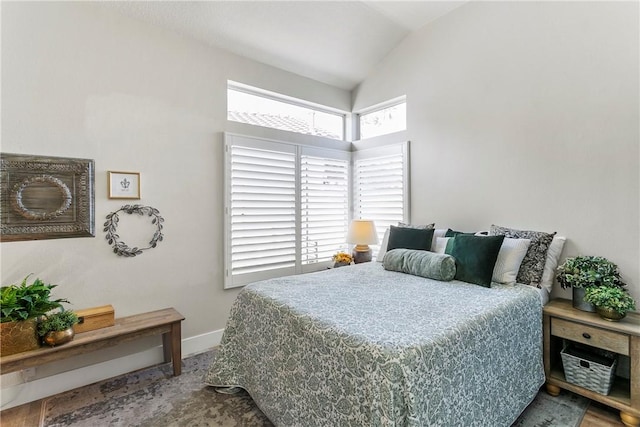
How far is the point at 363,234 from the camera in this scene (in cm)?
342

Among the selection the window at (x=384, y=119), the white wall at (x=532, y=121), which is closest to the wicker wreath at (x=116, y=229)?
the white wall at (x=532, y=121)

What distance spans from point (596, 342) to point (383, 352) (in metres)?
1.66

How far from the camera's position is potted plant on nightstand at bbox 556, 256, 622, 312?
2.03 m

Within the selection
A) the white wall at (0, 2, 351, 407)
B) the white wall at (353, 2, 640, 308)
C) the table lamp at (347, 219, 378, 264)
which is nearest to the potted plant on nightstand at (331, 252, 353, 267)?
the table lamp at (347, 219, 378, 264)

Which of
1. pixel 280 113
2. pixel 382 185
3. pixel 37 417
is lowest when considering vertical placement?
pixel 37 417

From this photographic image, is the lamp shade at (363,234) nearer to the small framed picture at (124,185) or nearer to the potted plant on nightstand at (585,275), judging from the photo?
the potted plant on nightstand at (585,275)

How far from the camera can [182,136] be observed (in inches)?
109

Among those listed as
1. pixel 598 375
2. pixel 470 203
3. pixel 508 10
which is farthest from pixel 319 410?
pixel 508 10

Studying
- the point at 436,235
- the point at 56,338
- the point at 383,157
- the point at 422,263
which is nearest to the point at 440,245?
the point at 436,235

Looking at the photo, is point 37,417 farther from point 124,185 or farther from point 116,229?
point 124,185

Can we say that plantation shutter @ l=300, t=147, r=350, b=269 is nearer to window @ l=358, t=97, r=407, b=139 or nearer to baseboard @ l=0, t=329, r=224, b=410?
window @ l=358, t=97, r=407, b=139

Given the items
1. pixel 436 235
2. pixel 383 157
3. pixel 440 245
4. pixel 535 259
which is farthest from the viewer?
pixel 383 157

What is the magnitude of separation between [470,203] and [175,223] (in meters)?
2.80

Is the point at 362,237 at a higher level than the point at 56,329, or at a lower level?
higher
